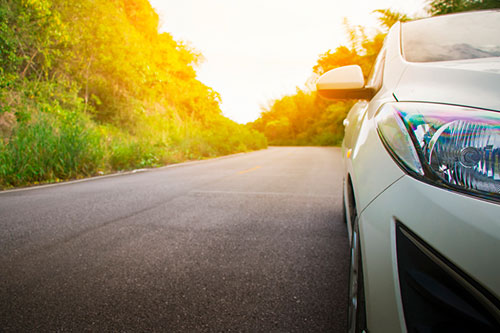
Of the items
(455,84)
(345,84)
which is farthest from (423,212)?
(345,84)

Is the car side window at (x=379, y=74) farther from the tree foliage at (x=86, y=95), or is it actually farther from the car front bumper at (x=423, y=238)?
the tree foliage at (x=86, y=95)

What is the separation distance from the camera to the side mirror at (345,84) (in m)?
1.68

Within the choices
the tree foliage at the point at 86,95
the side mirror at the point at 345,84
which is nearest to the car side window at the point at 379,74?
the side mirror at the point at 345,84

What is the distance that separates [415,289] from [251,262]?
1569 mm

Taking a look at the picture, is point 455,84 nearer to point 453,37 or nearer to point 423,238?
point 423,238

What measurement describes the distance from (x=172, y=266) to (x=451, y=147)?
6.23ft

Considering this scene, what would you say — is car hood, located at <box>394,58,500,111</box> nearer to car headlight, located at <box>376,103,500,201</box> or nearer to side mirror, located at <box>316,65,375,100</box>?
car headlight, located at <box>376,103,500,201</box>

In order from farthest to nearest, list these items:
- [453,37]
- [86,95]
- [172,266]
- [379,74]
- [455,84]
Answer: [86,95] < [172,266] < [379,74] < [453,37] < [455,84]

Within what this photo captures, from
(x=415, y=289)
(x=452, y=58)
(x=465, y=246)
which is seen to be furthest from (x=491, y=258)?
(x=452, y=58)

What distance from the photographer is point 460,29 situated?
5.60ft

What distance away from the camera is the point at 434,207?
2.46 ft

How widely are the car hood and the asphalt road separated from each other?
1.11 metres

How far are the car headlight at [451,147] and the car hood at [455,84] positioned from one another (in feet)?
0.17

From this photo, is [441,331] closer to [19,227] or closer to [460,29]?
[460,29]
